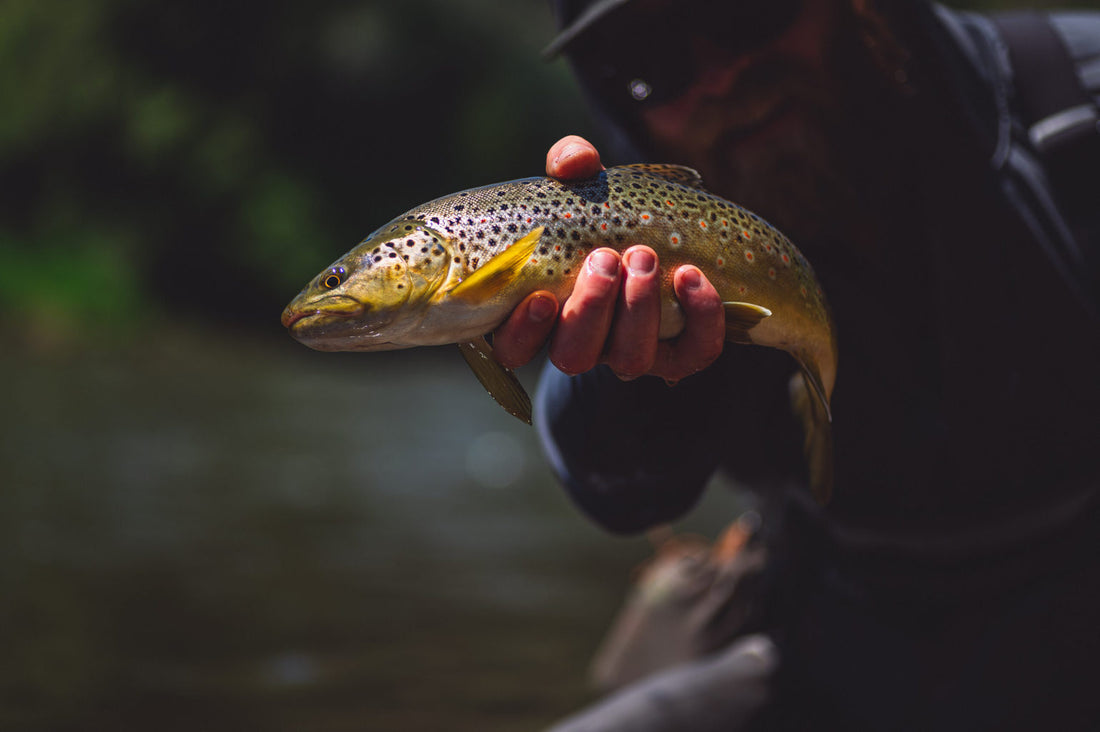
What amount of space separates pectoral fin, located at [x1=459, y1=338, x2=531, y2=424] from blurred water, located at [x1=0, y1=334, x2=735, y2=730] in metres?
2.35

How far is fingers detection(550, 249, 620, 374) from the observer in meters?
1.58

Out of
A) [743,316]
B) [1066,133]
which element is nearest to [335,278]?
[743,316]

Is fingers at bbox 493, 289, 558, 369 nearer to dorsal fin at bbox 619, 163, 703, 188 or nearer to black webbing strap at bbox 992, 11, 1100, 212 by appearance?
dorsal fin at bbox 619, 163, 703, 188

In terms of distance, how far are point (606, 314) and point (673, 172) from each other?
0.32m

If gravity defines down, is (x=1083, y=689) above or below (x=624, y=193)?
below

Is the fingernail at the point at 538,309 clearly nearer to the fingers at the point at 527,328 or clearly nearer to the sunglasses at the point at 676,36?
the fingers at the point at 527,328

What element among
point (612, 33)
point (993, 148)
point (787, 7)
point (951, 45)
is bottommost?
point (993, 148)

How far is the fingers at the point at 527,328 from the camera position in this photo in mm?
1577

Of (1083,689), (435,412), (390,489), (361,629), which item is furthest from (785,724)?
(435,412)

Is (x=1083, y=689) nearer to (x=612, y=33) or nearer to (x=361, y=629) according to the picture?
(x=612, y=33)

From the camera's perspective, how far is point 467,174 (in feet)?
73.4

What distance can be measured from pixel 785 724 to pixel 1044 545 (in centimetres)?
96

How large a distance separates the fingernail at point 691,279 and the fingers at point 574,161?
0.23m

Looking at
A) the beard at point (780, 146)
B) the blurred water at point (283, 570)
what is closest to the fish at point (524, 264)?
the beard at point (780, 146)
